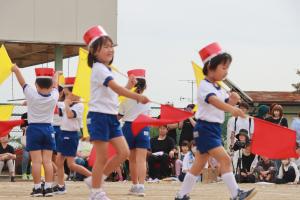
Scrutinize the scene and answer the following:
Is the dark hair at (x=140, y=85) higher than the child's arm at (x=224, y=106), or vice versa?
the dark hair at (x=140, y=85)

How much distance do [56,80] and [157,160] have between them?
6.98m

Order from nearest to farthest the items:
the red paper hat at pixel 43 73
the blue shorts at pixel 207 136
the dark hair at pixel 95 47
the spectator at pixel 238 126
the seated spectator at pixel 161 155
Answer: the blue shorts at pixel 207 136
the dark hair at pixel 95 47
the red paper hat at pixel 43 73
the spectator at pixel 238 126
the seated spectator at pixel 161 155

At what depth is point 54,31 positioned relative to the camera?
2622cm

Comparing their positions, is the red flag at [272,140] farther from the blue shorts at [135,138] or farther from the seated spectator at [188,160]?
the seated spectator at [188,160]

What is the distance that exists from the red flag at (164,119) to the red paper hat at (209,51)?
191cm

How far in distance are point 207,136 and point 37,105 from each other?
10.3 ft

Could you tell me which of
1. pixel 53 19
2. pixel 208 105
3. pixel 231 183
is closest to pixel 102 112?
pixel 208 105

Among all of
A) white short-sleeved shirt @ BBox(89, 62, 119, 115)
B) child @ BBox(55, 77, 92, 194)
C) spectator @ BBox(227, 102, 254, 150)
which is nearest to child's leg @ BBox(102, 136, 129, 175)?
white short-sleeved shirt @ BBox(89, 62, 119, 115)

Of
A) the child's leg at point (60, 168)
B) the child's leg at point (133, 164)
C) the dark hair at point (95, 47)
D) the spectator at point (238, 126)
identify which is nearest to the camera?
the dark hair at point (95, 47)

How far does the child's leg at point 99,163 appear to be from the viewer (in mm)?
9359

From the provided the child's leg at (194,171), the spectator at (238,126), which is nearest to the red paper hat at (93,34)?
the child's leg at (194,171)

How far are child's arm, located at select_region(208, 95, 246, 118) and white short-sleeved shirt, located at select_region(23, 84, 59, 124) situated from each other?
3.16 meters

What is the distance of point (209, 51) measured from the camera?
9578 mm

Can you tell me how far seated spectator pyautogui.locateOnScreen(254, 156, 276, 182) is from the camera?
17.6 metres
